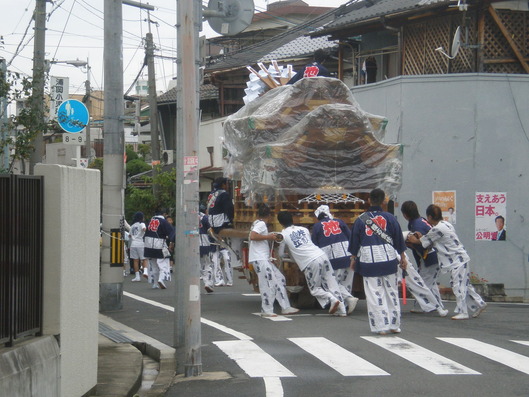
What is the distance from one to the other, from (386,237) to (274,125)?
385 cm

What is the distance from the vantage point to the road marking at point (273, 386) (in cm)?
818

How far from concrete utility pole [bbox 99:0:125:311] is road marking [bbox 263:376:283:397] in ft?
22.0

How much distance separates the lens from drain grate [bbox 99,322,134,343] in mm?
11480

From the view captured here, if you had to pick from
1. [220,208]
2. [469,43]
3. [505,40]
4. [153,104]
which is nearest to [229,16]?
[220,208]

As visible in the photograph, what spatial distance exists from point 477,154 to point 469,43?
9.47 ft

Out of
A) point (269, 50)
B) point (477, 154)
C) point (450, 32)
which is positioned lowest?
point (477, 154)

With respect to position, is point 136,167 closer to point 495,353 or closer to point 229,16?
point 229,16

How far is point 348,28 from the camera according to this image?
82.8 ft

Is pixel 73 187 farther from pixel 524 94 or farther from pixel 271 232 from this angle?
pixel 524 94

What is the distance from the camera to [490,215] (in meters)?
21.3

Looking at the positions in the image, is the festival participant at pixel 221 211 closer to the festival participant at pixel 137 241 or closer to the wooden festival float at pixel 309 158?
the wooden festival float at pixel 309 158

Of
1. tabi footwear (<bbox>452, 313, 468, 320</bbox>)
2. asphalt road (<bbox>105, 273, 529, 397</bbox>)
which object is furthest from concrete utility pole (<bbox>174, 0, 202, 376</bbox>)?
tabi footwear (<bbox>452, 313, 468, 320</bbox>)

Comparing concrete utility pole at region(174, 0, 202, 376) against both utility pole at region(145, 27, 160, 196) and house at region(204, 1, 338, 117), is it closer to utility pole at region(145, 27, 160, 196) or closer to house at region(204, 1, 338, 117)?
house at region(204, 1, 338, 117)

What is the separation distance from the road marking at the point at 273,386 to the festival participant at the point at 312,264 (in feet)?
16.2
